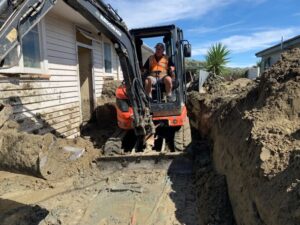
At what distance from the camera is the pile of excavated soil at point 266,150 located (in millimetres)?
2805

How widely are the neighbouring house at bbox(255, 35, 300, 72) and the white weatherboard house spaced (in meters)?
9.77

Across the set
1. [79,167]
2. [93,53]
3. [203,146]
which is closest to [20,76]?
[79,167]

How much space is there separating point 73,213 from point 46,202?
0.65 meters

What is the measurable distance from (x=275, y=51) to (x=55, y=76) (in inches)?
603

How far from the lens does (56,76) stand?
29.4 ft

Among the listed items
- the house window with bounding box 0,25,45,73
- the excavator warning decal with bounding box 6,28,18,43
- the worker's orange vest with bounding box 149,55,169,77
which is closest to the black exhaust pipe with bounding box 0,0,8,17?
the excavator warning decal with bounding box 6,28,18,43

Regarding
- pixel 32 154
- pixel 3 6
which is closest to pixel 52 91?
pixel 32 154

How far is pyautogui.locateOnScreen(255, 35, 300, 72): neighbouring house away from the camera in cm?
1672

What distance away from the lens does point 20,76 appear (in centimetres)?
709

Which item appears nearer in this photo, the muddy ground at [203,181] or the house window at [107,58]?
the muddy ground at [203,181]

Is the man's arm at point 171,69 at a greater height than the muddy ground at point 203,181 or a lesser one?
greater

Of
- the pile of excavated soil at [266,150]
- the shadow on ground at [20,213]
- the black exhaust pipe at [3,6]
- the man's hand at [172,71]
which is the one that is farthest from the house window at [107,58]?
the black exhaust pipe at [3,6]

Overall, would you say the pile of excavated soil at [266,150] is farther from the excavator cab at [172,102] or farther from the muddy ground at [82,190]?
the excavator cab at [172,102]

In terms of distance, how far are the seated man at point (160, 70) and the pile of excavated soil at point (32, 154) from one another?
2251mm
